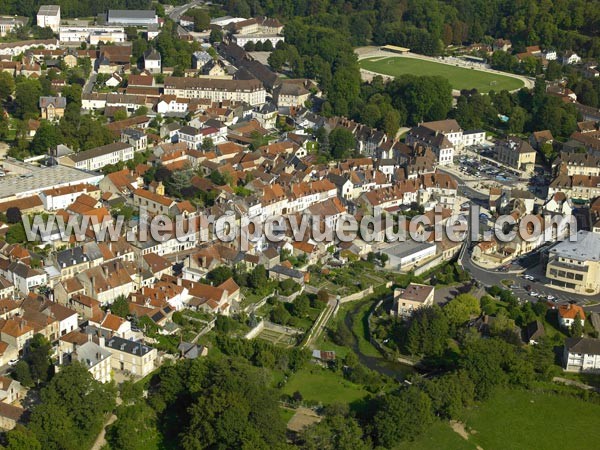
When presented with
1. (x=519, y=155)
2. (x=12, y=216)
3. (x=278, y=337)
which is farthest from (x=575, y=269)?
(x=12, y=216)

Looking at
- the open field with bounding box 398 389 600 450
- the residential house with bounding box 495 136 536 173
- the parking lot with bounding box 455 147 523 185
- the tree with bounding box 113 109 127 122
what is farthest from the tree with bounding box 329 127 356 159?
the open field with bounding box 398 389 600 450

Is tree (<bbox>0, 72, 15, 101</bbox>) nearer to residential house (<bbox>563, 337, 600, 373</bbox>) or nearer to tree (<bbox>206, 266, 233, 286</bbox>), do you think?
tree (<bbox>206, 266, 233, 286</bbox>)

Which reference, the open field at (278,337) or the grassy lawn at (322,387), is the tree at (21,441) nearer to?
the grassy lawn at (322,387)

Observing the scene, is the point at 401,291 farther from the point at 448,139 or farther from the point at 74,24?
the point at 74,24

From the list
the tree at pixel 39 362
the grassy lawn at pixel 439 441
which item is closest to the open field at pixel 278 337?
the grassy lawn at pixel 439 441

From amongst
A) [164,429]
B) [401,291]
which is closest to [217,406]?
[164,429]

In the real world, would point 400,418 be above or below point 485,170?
below

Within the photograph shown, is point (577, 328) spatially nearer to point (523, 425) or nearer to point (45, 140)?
point (523, 425)
